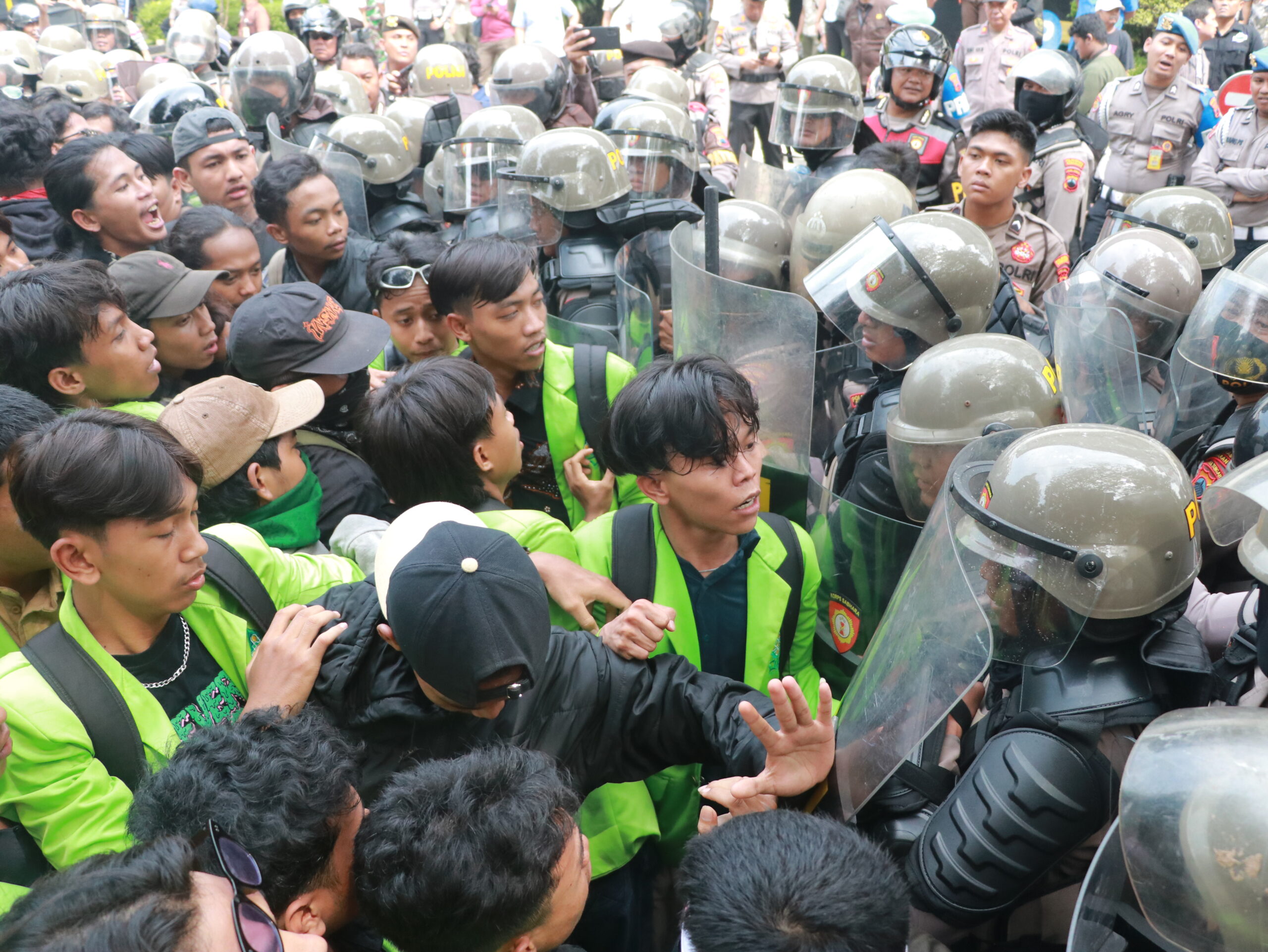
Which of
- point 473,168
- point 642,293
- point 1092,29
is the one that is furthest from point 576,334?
point 1092,29

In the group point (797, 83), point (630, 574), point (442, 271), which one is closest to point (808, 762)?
point (630, 574)

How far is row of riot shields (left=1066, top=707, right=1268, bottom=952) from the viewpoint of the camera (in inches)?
48.3

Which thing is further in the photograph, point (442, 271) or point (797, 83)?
point (797, 83)

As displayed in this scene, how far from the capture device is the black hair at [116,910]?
1.00 m

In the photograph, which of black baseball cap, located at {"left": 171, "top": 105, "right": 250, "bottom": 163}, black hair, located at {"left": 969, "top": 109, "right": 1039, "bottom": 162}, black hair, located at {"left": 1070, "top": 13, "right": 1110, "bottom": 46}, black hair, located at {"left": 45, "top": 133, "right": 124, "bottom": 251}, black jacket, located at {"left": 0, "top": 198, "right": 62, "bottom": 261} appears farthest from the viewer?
black hair, located at {"left": 1070, "top": 13, "right": 1110, "bottom": 46}

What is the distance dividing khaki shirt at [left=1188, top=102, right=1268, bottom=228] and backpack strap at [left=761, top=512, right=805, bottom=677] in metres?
5.40

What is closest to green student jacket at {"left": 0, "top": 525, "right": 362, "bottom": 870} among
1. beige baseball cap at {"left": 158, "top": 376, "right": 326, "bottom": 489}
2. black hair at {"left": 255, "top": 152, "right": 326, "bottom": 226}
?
beige baseball cap at {"left": 158, "top": 376, "right": 326, "bottom": 489}

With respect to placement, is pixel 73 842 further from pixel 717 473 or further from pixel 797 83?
pixel 797 83

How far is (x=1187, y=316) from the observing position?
10.8ft

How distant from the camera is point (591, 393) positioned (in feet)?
9.58

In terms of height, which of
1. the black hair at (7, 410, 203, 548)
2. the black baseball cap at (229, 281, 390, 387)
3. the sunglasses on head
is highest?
the black hair at (7, 410, 203, 548)

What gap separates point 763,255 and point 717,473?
188cm

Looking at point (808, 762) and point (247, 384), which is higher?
point (247, 384)

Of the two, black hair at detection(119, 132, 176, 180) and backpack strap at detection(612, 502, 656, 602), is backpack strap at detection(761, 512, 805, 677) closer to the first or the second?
backpack strap at detection(612, 502, 656, 602)
